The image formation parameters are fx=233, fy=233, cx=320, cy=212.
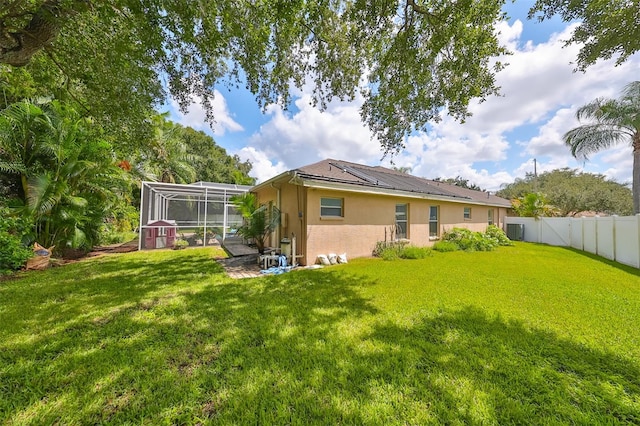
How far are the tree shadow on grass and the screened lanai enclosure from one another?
7.81m

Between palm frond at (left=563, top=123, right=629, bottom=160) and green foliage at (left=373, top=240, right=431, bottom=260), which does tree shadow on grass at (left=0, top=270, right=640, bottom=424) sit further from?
palm frond at (left=563, top=123, right=629, bottom=160)

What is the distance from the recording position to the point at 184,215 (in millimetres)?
16125

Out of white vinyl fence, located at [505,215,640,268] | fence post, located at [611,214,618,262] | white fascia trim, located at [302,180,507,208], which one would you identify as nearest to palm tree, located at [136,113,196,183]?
white fascia trim, located at [302,180,507,208]

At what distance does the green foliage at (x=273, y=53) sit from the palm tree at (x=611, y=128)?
12.4 meters

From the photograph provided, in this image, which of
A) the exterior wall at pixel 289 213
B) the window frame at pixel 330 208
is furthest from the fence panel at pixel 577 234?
the exterior wall at pixel 289 213

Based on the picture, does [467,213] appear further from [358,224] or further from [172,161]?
[172,161]

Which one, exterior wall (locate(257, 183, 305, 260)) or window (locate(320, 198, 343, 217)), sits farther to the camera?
window (locate(320, 198, 343, 217))

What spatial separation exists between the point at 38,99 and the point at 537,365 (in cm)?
1358

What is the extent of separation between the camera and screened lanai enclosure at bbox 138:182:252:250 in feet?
34.0

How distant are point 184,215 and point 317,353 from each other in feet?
53.5

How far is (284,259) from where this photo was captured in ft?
24.1

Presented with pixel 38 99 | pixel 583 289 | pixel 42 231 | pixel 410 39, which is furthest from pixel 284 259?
pixel 38 99

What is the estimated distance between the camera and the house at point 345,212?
7.46 meters

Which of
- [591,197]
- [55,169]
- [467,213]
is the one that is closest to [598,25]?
[467,213]
